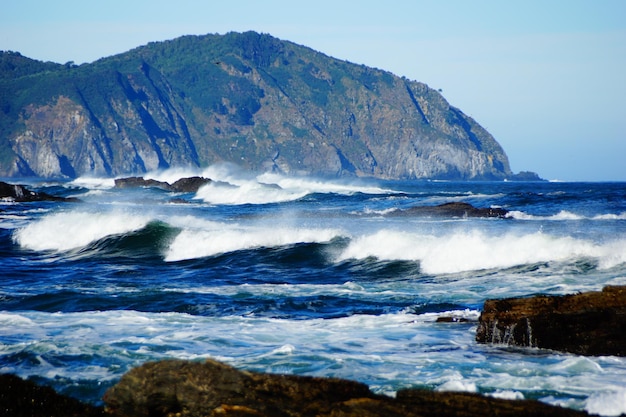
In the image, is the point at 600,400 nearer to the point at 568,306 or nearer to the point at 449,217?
the point at 568,306

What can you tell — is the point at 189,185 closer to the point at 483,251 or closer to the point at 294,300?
the point at 483,251

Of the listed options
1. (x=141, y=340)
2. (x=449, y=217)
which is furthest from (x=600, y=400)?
(x=449, y=217)

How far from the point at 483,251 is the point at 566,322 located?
13.1m

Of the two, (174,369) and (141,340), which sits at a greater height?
(174,369)

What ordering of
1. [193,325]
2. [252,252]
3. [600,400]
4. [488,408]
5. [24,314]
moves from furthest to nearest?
[252,252] < [24,314] < [193,325] < [600,400] < [488,408]

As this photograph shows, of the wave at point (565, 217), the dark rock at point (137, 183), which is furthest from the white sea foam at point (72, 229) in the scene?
the dark rock at point (137, 183)

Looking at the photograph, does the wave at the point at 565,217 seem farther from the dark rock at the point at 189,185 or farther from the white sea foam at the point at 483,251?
the dark rock at the point at 189,185

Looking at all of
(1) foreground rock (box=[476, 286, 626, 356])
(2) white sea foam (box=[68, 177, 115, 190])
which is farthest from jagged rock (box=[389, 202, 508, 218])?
(2) white sea foam (box=[68, 177, 115, 190])

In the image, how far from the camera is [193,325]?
547 inches

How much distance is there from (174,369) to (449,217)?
35439mm

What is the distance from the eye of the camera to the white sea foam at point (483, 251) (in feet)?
75.3

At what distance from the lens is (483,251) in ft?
78.6

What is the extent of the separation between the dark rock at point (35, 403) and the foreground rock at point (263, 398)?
0.32m

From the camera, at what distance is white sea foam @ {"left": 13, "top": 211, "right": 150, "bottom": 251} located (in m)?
31.4
